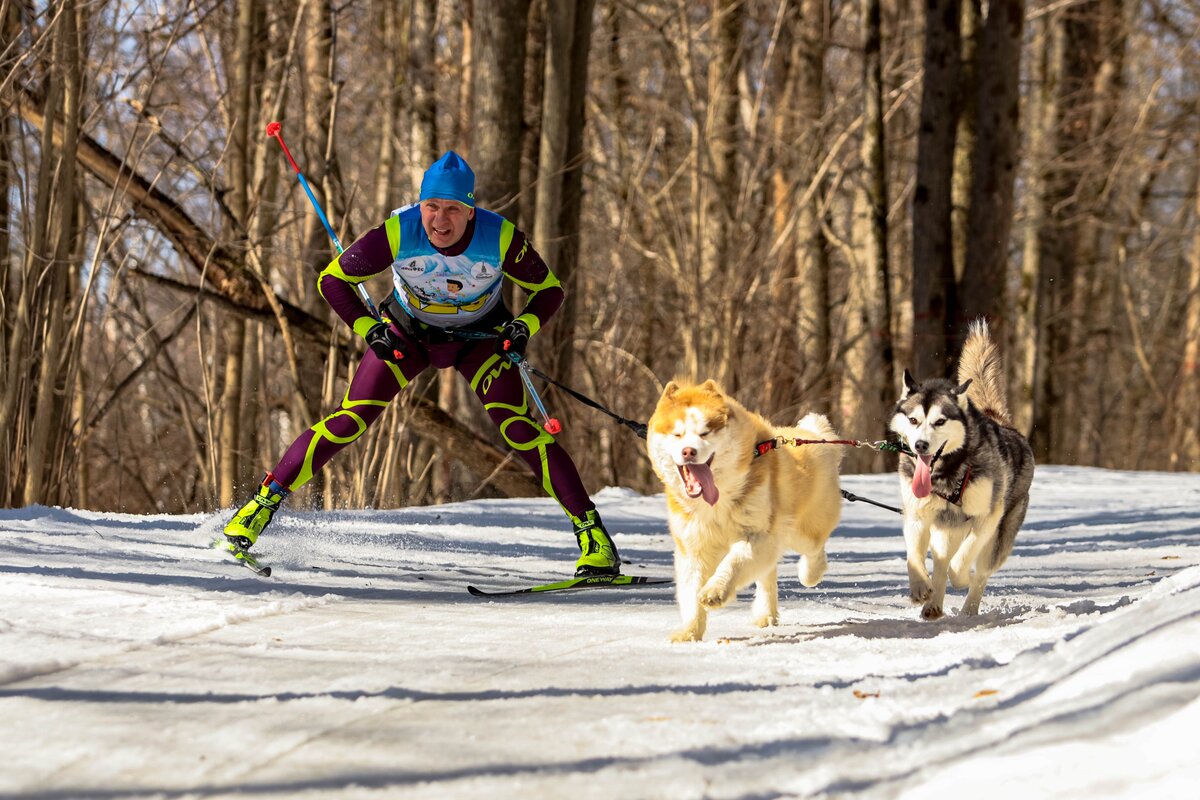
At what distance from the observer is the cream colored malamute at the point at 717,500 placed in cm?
488

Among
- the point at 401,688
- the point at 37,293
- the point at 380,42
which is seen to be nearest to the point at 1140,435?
the point at 380,42

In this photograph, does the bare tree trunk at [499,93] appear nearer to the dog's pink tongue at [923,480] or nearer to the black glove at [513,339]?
the black glove at [513,339]

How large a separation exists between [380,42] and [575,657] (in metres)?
14.9

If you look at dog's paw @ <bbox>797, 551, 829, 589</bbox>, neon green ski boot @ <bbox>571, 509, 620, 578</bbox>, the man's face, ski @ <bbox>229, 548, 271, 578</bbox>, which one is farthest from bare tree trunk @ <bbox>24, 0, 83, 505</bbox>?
dog's paw @ <bbox>797, 551, 829, 589</bbox>

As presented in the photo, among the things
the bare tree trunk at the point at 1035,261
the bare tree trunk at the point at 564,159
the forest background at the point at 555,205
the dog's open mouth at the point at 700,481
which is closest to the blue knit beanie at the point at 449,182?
the dog's open mouth at the point at 700,481

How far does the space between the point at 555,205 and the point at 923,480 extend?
758 cm

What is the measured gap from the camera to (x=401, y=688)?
3590mm

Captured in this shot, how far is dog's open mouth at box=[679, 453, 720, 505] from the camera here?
Result: 4953mm

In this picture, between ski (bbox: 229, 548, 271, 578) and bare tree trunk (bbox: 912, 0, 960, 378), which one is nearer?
ski (bbox: 229, 548, 271, 578)

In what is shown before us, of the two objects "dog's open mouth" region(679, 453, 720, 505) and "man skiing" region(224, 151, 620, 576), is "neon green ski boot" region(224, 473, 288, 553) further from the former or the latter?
"dog's open mouth" region(679, 453, 720, 505)

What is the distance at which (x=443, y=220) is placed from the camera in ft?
20.0

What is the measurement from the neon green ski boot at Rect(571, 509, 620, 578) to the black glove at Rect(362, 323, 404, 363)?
129cm

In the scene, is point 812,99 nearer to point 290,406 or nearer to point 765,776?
point 290,406

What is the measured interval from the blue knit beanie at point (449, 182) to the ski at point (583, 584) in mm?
1841
